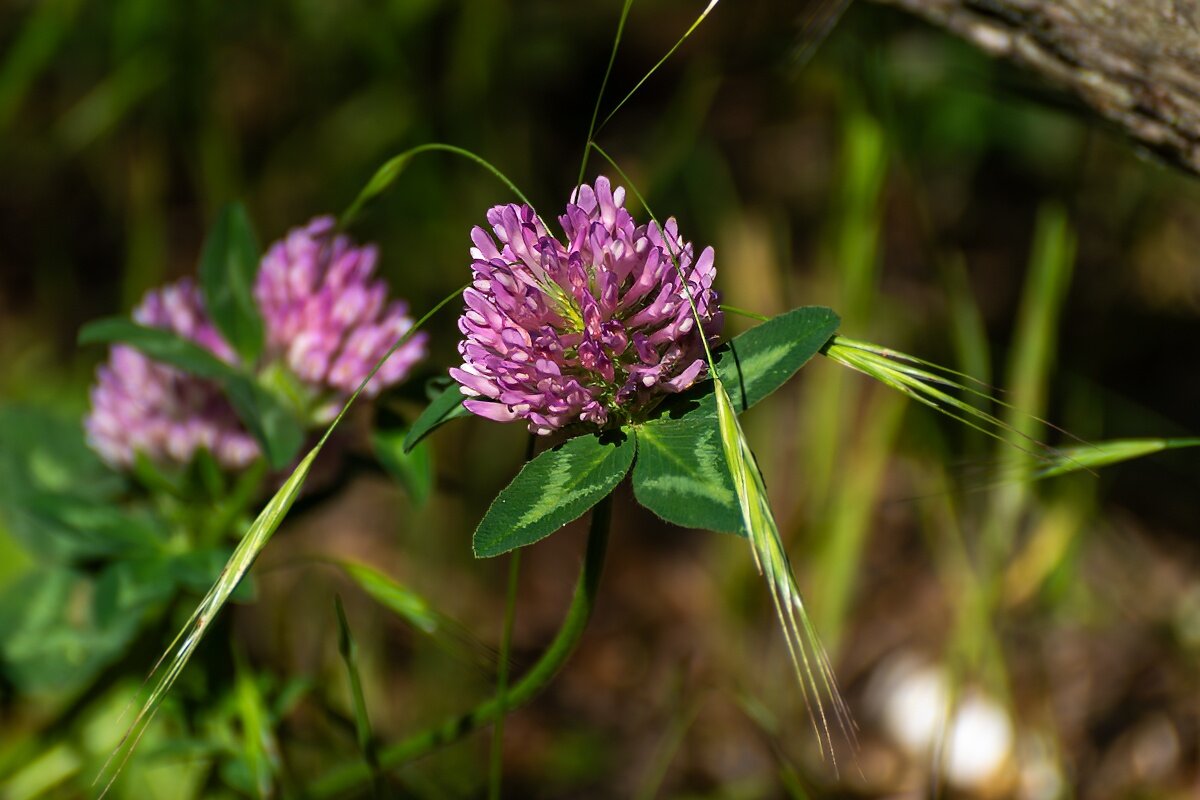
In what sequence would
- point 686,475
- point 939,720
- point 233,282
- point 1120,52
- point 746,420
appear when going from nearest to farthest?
point 686,475 → point 1120,52 → point 233,282 → point 939,720 → point 746,420

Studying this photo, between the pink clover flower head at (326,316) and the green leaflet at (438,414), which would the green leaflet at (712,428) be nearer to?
the green leaflet at (438,414)

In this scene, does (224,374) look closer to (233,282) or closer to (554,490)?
(233,282)

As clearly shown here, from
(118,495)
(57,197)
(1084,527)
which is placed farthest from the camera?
(57,197)

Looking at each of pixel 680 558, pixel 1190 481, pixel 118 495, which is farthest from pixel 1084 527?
pixel 118 495

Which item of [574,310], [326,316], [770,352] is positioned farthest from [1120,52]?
[326,316]

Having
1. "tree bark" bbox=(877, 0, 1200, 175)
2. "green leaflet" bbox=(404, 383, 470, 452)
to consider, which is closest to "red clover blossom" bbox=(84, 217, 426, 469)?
"green leaflet" bbox=(404, 383, 470, 452)

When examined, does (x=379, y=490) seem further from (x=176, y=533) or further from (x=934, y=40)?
(x=934, y=40)

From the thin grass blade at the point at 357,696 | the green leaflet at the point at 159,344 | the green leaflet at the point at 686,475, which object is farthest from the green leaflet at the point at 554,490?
the green leaflet at the point at 159,344

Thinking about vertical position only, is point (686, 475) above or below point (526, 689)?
above
